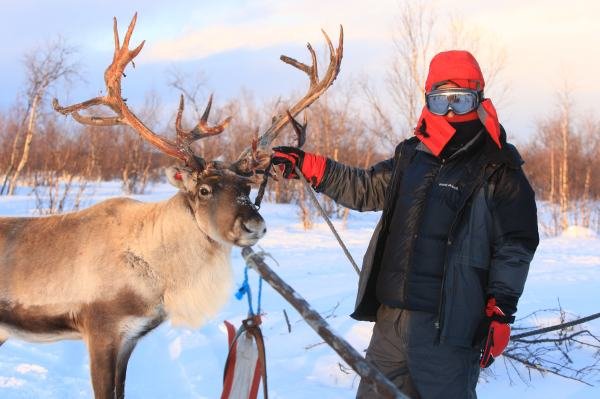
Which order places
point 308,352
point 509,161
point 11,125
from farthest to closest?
point 11,125 < point 308,352 < point 509,161

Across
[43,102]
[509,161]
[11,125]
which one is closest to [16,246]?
[509,161]

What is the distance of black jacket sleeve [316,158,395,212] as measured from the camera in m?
3.40

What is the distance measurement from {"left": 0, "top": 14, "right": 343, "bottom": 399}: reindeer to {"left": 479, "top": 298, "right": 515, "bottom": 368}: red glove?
5.21ft

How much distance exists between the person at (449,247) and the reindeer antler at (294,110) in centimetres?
121

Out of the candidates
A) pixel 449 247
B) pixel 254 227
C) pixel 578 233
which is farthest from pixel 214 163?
pixel 578 233

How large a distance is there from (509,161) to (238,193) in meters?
1.87

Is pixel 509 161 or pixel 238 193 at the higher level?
pixel 509 161

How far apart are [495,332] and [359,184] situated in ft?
3.90

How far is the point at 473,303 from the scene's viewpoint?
2.70 m

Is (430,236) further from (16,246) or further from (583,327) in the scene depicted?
(583,327)

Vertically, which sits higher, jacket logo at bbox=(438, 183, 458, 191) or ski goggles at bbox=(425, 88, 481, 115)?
ski goggles at bbox=(425, 88, 481, 115)

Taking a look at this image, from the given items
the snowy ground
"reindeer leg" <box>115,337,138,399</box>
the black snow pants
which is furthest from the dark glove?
the snowy ground

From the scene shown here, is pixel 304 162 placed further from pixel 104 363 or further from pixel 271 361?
pixel 271 361

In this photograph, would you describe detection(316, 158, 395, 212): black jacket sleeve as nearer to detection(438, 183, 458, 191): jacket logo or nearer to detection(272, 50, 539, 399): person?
detection(272, 50, 539, 399): person
